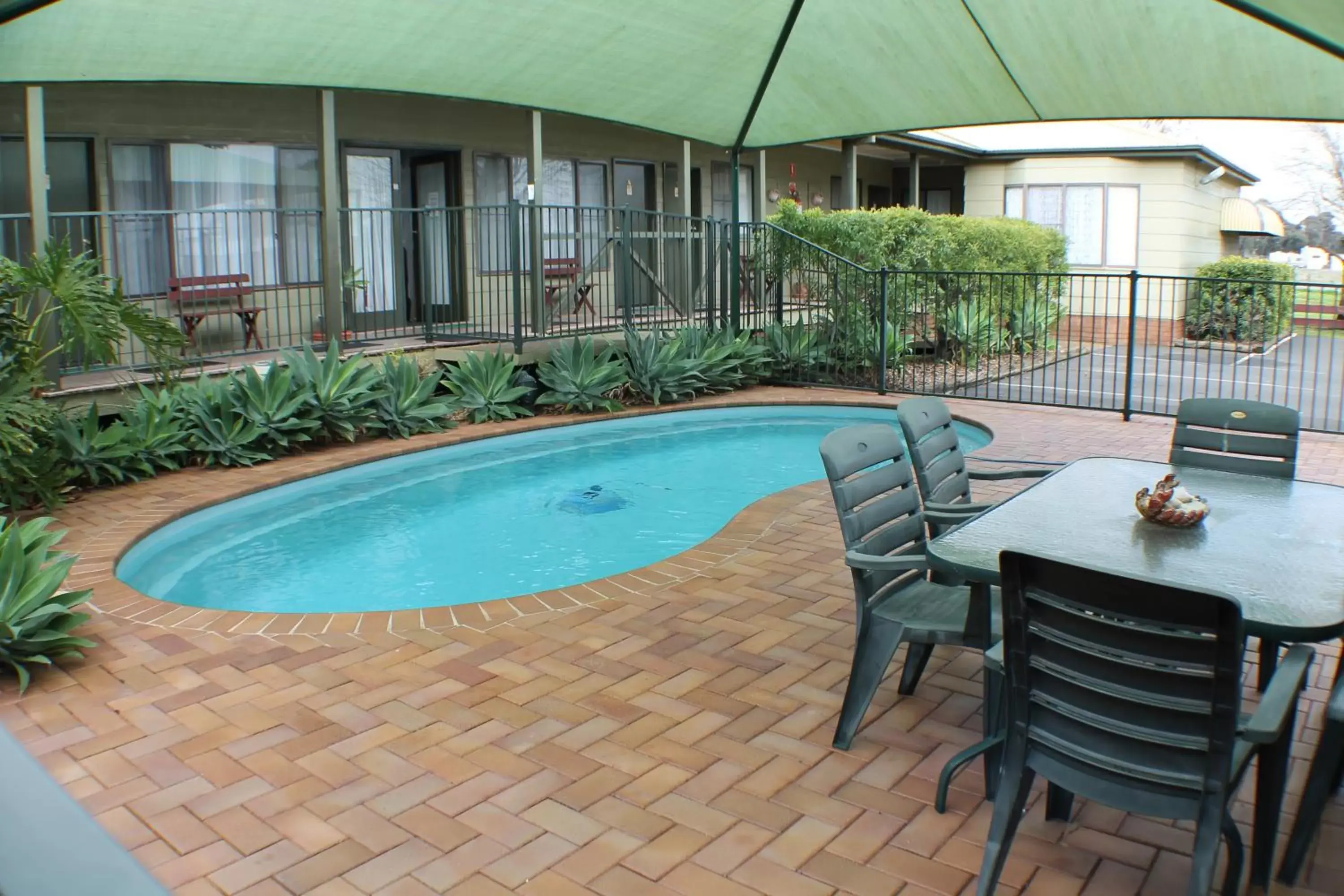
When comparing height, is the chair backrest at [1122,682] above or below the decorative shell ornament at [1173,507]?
below

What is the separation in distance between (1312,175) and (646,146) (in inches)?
1463

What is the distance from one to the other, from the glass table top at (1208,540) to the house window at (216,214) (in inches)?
293

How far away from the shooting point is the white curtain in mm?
10391

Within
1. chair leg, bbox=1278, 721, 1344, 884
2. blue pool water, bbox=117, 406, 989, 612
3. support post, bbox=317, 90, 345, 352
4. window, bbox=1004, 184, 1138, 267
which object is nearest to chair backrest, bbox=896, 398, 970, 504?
chair leg, bbox=1278, 721, 1344, 884

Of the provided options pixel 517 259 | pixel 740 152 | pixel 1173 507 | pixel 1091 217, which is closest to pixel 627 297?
pixel 517 259

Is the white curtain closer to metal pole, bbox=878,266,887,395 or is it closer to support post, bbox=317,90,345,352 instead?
support post, bbox=317,90,345,352

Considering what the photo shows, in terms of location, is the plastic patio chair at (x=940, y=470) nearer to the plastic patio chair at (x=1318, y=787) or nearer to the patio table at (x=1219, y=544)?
the patio table at (x=1219, y=544)

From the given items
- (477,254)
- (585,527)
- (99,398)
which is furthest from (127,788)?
(477,254)

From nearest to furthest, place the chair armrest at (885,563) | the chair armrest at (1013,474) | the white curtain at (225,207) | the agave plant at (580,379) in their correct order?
the chair armrest at (885,563) < the chair armrest at (1013,474) < the agave plant at (580,379) < the white curtain at (225,207)

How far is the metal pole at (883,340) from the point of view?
1067cm

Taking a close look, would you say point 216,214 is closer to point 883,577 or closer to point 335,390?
point 335,390

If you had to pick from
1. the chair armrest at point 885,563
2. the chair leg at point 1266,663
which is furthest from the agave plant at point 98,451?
the chair leg at point 1266,663

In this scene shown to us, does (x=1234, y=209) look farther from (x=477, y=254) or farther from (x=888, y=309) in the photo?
(x=477, y=254)

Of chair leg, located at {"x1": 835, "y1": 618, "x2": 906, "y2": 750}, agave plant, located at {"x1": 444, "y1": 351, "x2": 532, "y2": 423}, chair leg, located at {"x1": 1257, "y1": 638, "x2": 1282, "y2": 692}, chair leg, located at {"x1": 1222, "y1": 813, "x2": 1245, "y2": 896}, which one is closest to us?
chair leg, located at {"x1": 1222, "y1": 813, "x2": 1245, "y2": 896}
